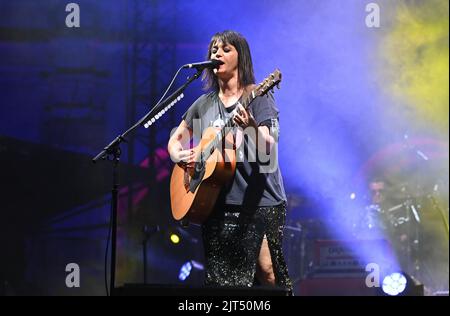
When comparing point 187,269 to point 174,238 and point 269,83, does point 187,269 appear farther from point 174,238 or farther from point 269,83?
point 269,83

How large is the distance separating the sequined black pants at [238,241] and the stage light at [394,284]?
10.3 feet

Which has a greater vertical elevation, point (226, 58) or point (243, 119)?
point (226, 58)

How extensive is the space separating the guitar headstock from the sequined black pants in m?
0.73

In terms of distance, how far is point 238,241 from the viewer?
407 centimetres

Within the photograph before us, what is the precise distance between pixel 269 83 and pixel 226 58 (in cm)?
47

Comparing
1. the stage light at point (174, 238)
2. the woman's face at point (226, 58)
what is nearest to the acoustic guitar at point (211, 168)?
the woman's face at point (226, 58)

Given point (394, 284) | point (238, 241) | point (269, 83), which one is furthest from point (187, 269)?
point (269, 83)

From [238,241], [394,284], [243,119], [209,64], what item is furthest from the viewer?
[394,284]

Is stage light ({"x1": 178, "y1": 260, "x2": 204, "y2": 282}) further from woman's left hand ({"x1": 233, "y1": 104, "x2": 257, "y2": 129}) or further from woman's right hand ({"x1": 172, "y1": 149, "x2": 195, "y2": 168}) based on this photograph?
woman's left hand ({"x1": 233, "y1": 104, "x2": 257, "y2": 129})

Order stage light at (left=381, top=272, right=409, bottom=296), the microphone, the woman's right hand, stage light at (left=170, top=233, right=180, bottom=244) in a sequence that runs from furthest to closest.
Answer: stage light at (left=170, top=233, right=180, bottom=244)
stage light at (left=381, top=272, right=409, bottom=296)
the woman's right hand
the microphone

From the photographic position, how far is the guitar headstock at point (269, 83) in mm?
3926

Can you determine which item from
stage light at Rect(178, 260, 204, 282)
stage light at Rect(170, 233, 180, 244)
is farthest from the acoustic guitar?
stage light at Rect(170, 233, 180, 244)

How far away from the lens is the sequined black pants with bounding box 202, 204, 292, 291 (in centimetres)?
407

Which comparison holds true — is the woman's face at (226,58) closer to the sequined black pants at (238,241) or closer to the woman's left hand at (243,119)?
the woman's left hand at (243,119)
